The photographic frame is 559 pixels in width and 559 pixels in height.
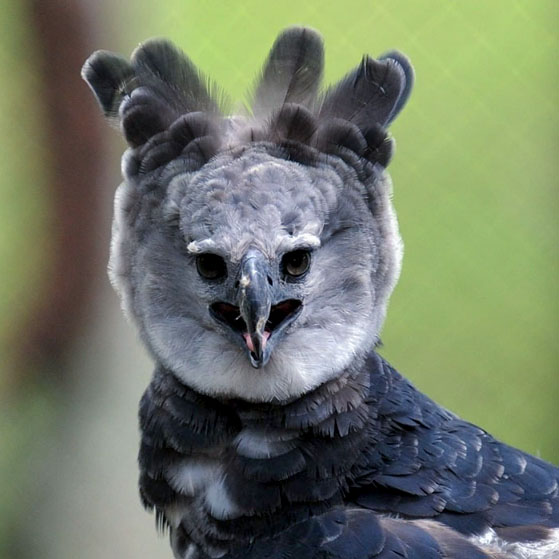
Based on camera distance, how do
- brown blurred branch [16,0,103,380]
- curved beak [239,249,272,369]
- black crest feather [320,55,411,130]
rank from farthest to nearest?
brown blurred branch [16,0,103,380] → black crest feather [320,55,411,130] → curved beak [239,249,272,369]

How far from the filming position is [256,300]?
0.77 m

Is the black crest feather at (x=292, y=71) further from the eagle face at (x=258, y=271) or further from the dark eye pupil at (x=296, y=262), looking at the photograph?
the dark eye pupil at (x=296, y=262)

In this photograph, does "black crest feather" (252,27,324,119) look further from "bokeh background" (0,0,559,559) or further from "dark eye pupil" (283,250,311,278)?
"bokeh background" (0,0,559,559)

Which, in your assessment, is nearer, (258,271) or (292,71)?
(258,271)

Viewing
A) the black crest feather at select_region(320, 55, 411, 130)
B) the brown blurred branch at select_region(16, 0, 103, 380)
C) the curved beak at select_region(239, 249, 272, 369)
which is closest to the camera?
the curved beak at select_region(239, 249, 272, 369)

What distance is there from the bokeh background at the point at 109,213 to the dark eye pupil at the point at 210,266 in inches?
25.6

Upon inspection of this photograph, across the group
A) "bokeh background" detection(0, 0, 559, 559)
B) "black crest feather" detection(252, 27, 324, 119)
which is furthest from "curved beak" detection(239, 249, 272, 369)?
"bokeh background" detection(0, 0, 559, 559)

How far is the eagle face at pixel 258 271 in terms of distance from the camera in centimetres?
82

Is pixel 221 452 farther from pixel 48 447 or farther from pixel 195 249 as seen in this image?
pixel 48 447

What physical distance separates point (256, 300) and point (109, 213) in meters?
0.79

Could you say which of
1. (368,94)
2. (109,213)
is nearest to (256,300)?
(368,94)

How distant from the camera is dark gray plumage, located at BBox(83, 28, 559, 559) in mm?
832

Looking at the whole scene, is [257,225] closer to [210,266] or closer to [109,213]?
[210,266]

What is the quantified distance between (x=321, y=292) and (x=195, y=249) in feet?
0.45
